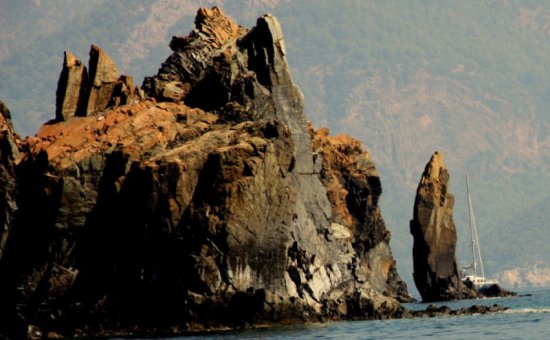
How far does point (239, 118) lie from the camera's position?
131 metres

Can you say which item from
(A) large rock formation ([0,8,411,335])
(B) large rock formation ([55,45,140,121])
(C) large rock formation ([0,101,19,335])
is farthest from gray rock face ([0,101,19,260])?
(B) large rock formation ([55,45,140,121])

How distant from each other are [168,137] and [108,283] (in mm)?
12912

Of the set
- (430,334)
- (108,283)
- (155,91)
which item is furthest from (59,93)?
(430,334)

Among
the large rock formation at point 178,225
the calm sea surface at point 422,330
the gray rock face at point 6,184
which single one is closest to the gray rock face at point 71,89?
the large rock formation at point 178,225

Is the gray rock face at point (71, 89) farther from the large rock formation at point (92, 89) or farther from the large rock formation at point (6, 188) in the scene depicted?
the large rock formation at point (6, 188)

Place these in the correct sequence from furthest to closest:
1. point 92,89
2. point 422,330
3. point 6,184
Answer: point 92,89, point 6,184, point 422,330

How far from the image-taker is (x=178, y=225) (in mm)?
118062

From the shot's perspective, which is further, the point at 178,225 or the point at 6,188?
the point at 6,188

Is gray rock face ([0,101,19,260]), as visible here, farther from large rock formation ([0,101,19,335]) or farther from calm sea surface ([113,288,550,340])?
calm sea surface ([113,288,550,340])

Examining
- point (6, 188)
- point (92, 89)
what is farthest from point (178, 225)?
point (92, 89)

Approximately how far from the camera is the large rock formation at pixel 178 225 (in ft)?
382

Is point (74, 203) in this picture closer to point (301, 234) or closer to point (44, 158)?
point (44, 158)

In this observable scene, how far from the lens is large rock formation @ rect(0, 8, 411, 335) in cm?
11656

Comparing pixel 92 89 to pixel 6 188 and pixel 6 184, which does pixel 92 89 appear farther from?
pixel 6 188
